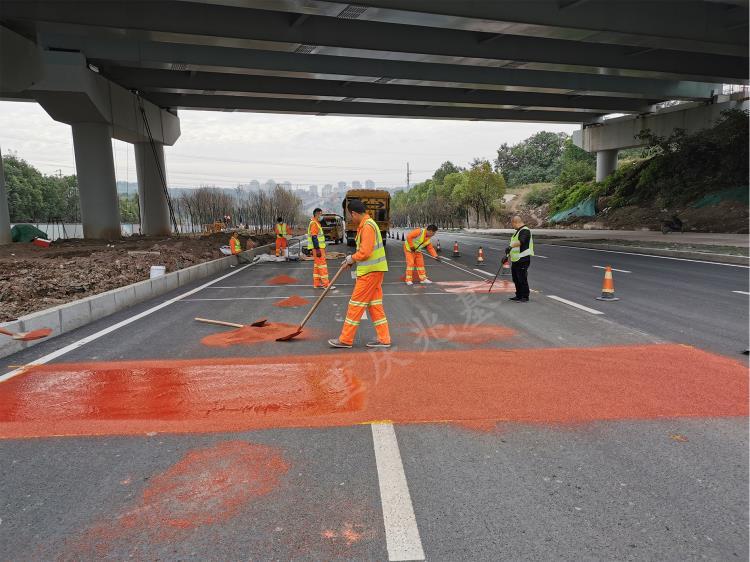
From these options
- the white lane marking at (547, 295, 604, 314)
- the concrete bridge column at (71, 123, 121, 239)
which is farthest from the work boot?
the concrete bridge column at (71, 123, 121, 239)

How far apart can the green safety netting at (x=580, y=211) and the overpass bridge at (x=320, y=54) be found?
13.6 meters

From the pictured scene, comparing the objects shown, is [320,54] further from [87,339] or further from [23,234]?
[23,234]

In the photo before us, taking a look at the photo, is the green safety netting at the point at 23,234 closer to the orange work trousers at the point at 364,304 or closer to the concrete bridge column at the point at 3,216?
the concrete bridge column at the point at 3,216

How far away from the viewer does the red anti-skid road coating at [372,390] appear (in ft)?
12.4

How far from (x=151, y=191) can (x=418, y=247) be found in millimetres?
23516

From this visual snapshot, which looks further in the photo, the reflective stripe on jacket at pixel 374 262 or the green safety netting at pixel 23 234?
the green safety netting at pixel 23 234

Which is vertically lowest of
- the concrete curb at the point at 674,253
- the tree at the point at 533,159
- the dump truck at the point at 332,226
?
the concrete curb at the point at 674,253

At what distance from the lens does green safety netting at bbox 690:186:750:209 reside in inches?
1032

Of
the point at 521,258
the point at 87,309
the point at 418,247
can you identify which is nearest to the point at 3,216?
the point at 87,309

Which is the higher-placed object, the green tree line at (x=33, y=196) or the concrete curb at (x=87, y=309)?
the green tree line at (x=33, y=196)

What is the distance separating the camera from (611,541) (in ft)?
7.59

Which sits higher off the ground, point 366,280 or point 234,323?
point 366,280

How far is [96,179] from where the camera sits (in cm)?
2106

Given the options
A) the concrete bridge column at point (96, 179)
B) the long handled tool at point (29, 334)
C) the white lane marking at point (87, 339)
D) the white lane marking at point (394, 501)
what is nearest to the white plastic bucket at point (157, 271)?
the white lane marking at point (87, 339)
